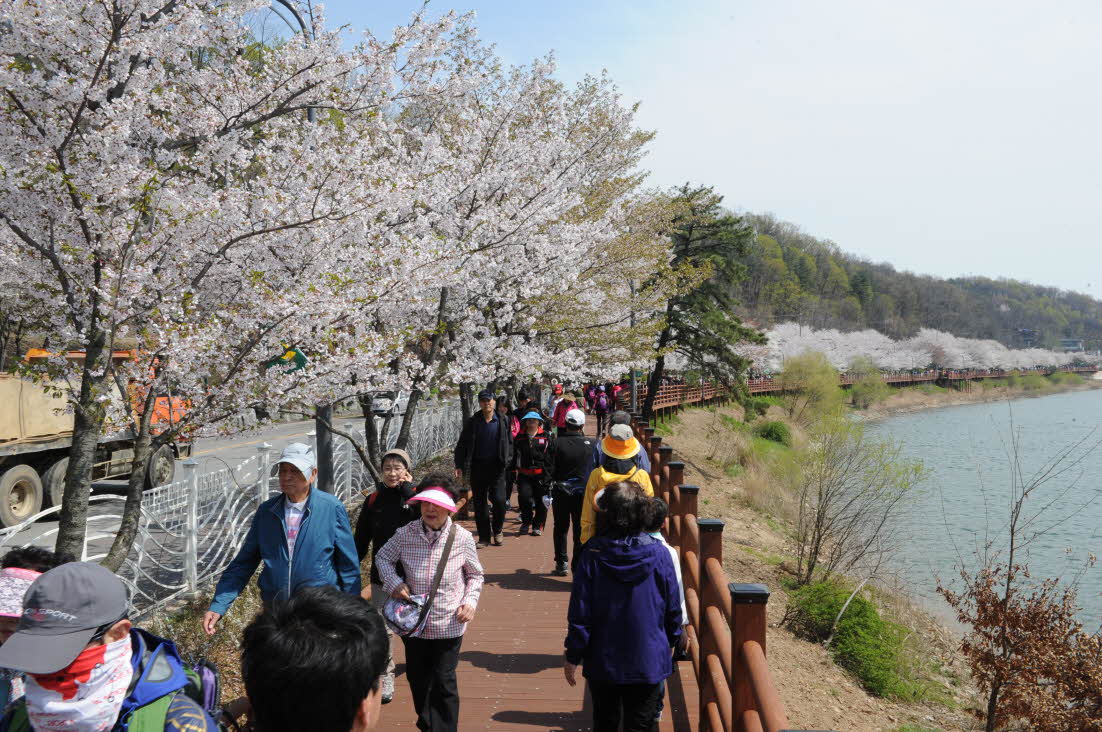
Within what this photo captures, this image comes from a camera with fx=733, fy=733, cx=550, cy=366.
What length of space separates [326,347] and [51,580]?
13.7 feet

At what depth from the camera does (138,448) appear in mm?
4707

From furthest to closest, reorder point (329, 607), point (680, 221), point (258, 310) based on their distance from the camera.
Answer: point (680, 221)
point (258, 310)
point (329, 607)

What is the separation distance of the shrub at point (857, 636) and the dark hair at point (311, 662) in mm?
9509

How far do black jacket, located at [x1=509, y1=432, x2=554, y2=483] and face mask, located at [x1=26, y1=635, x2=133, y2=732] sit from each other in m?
6.73

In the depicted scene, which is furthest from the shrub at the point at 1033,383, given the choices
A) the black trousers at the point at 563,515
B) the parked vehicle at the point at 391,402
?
the black trousers at the point at 563,515

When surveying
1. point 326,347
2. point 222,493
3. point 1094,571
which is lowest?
point 1094,571

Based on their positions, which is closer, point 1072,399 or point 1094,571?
point 1094,571

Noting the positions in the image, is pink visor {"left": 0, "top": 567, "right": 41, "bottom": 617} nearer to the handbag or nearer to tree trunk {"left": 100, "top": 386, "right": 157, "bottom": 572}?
the handbag

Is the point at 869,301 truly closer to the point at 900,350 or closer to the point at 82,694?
the point at 900,350

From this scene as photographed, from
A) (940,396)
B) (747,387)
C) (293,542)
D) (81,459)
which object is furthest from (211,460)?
(940,396)

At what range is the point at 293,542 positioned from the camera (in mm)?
3730

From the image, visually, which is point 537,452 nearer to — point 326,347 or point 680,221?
point 326,347

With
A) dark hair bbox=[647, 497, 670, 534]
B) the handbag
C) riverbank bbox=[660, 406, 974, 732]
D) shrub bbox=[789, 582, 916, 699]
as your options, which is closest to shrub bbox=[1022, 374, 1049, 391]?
riverbank bbox=[660, 406, 974, 732]

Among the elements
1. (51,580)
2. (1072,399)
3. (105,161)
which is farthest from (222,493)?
(1072,399)
